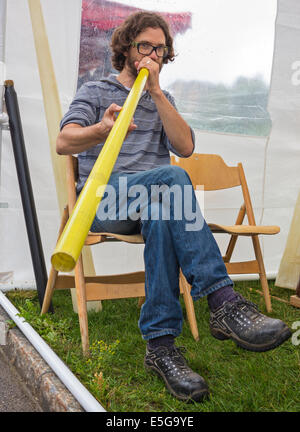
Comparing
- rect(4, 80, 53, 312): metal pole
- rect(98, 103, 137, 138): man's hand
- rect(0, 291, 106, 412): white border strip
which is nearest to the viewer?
rect(0, 291, 106, 412): white border strip

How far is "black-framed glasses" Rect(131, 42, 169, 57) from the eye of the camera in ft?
5.06

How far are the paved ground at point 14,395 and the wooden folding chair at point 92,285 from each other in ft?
0.74

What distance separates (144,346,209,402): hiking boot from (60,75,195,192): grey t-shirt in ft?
2.09

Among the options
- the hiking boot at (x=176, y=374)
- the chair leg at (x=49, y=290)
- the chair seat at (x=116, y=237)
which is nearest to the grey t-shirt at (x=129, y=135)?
the chair seat at (x=116, y=237)

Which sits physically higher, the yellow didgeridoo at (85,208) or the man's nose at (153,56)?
the man's nose at (153,56)

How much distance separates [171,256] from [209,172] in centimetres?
116

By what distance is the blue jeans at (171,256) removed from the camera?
1.19 m

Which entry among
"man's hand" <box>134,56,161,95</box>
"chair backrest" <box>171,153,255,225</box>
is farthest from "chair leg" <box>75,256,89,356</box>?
"chair backrest" <box>171,153,255,225</box>

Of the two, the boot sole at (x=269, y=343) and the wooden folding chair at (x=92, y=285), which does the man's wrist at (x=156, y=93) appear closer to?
the wooden folding chair at (x=92, y=285)

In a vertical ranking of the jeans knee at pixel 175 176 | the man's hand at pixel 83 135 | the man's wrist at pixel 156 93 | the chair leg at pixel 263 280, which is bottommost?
the chair leg at pixel 263 280

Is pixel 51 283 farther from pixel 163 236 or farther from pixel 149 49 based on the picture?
pixel 149 49

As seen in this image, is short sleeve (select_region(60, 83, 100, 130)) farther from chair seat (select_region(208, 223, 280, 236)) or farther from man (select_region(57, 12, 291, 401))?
chair seat (select_region(208, 223, 280, 236))


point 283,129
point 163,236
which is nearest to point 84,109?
point 163,236

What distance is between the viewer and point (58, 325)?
174 cm
